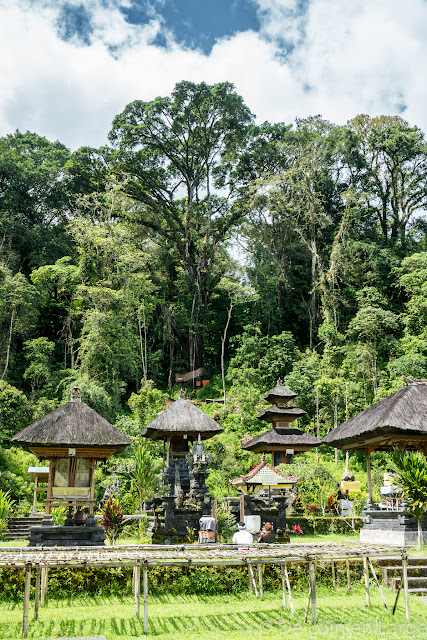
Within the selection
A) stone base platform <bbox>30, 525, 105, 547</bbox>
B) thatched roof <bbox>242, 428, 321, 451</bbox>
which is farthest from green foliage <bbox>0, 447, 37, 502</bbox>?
thatched roof <bbox>242, 428, 321, 451</bbox>

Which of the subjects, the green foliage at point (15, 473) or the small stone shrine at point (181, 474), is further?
the green foliage at point (15, 473)

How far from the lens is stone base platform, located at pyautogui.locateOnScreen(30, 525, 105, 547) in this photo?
11695 millimetres

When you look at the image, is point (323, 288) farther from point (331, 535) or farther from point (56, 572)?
point (56, 572)

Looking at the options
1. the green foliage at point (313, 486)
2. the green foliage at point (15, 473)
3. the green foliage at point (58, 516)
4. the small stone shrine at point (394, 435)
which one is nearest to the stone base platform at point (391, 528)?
the small stone shrine at point (394, 435)

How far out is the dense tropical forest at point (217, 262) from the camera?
2784 cm

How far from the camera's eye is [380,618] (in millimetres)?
7781

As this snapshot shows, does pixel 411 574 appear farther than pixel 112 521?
No

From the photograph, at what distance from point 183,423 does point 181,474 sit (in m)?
1.67

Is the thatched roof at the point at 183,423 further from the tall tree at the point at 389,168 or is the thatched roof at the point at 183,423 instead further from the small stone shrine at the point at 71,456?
the tall tree at the point at 389,168

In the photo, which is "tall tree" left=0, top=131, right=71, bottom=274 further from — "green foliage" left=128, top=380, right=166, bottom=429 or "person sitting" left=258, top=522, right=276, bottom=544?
"person sitting" left=258, top=522, right=276, bottom=544

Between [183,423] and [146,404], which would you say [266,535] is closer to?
[183,423]

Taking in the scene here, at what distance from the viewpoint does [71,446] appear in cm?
1251

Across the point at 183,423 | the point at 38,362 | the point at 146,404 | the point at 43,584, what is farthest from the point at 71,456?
the point at 38,362

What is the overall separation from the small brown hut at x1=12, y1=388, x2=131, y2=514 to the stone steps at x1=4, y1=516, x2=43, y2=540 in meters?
4.61
